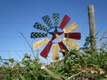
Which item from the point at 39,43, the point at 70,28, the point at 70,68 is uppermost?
the point at 70,28

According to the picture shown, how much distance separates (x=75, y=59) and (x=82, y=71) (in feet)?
0.74

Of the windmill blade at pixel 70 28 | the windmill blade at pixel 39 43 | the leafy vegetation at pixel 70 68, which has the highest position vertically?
the windmill blade at pixel 70 28

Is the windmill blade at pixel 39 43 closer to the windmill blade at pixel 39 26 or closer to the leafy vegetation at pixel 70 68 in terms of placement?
the windmill blade at pixel 39 26

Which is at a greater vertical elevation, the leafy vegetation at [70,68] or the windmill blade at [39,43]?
the windmill blade at [39,43]

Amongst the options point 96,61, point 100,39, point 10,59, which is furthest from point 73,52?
point 10,59

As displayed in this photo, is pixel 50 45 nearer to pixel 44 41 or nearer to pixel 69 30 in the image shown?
pixel 44 41

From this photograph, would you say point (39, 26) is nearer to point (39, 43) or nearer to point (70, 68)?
point (39, 43)

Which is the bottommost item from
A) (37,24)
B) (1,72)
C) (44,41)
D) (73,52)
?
(1,72)

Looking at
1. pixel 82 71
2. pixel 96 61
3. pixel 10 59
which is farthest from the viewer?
pixel 10 59

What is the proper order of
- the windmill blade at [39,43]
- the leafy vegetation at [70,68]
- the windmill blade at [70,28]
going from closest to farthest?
the leafy vegetation at [70,68], the windmill blade at [39,43], the windmill blade at [70,28]

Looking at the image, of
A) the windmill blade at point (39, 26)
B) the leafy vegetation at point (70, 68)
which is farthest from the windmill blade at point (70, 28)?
the leafy vegetation at point (70, 68)

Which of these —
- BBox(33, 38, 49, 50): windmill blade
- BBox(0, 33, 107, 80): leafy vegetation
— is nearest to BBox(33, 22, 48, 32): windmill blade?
BBox(33, 38, 49, 50): windmill blade

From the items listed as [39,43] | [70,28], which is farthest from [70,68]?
[70,28]

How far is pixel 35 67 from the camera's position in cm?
178
